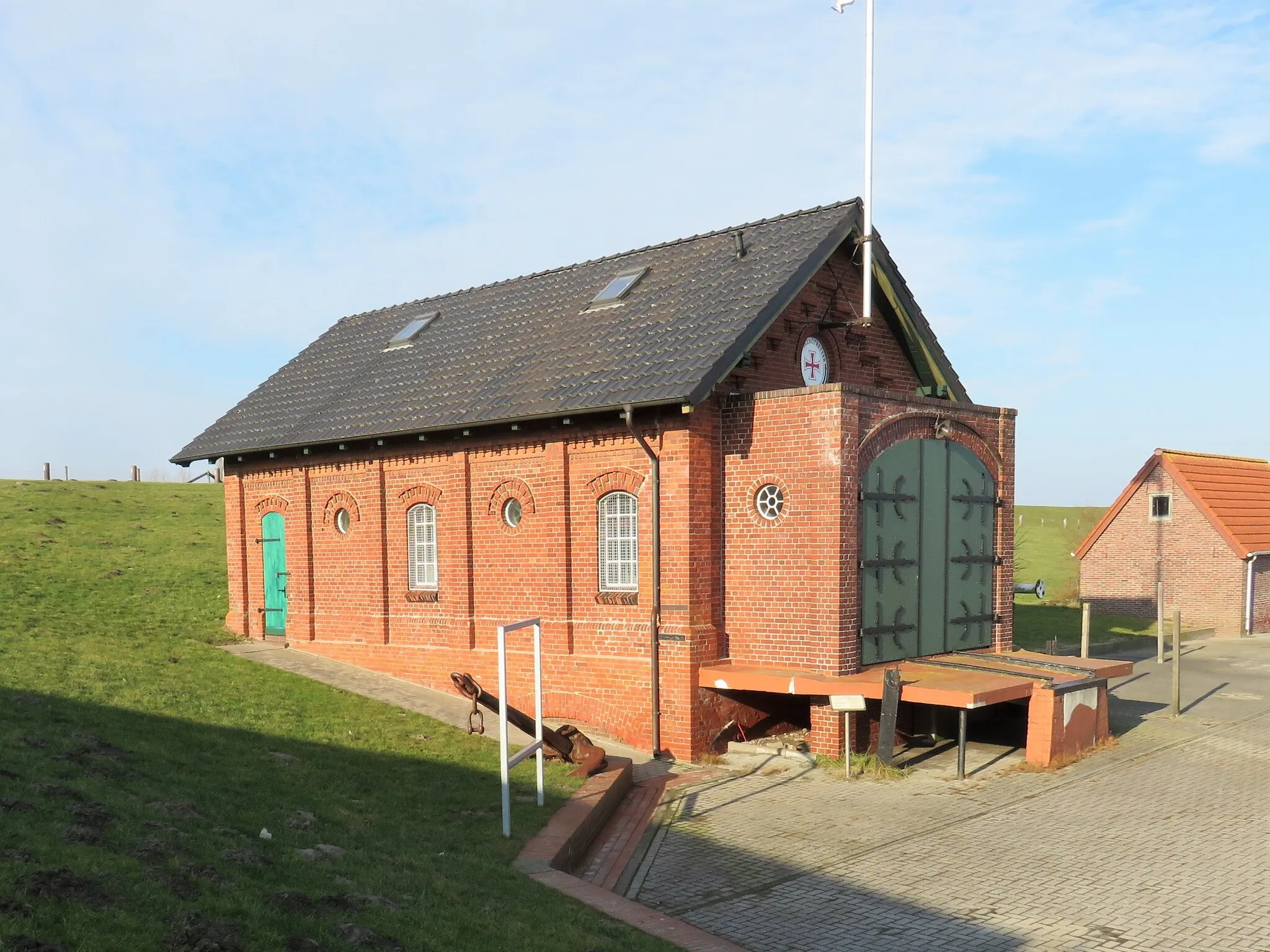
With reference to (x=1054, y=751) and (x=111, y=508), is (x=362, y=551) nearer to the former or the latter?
(x=1054, y=751)

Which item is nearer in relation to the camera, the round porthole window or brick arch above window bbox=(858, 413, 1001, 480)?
brick arch above window bbox=(858, 413, 1001, 480)

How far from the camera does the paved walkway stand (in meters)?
8.31

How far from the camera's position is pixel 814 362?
53.8ft

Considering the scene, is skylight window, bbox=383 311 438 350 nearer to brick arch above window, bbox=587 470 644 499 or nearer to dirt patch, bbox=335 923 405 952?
brick arch above window, bbox=587 470 644 499

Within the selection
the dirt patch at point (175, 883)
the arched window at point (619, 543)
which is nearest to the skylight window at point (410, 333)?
the arched window at point (619, 543)

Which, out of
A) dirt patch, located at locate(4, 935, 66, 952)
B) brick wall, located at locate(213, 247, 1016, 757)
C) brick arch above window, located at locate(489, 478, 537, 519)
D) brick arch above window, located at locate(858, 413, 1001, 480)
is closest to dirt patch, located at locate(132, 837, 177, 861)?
dirt patch, located at locate(4, 935, 66, 952)

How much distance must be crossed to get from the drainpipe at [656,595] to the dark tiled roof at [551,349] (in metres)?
1.00

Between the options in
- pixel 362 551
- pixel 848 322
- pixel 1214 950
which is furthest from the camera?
pixel 362 551

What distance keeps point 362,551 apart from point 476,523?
305 centimetres

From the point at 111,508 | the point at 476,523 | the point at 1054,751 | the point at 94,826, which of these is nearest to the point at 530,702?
the point at 476,523

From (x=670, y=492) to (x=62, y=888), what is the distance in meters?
9.51

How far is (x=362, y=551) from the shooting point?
19172 millimetres

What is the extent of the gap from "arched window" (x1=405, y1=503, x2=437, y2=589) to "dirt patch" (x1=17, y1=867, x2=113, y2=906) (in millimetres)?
12149

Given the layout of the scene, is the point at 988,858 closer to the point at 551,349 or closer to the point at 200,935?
the point at 200,935
